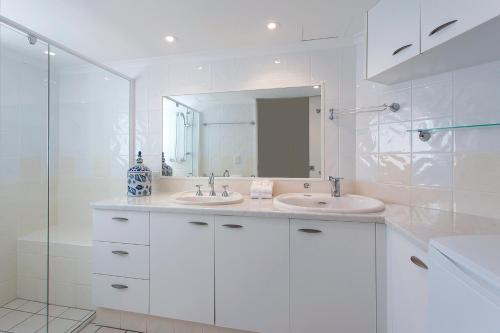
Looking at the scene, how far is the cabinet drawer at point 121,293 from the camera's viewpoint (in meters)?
1.50

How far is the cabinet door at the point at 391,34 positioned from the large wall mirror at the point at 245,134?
0.50 meters

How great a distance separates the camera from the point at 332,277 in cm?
125

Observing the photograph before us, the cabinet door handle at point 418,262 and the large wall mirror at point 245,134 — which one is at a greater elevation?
the large wall mirror at point 245,134

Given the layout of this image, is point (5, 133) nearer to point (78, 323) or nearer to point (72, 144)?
point (72, 144)

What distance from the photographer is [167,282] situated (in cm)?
146

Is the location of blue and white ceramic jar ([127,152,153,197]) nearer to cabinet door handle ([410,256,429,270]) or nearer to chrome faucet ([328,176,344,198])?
chrome faucet ([328,176,344,198])

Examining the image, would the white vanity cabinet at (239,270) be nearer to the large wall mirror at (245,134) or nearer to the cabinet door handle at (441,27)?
the large wall mirror at (245,134)

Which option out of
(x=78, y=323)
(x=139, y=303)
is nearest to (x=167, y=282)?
(x=139, y=303)

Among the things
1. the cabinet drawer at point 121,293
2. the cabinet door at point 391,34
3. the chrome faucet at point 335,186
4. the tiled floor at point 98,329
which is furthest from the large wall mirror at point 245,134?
the tiled floor at point 98,329

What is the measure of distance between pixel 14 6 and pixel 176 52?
0.98 metres

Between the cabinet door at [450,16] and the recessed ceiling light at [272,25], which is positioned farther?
the recessed ceiling light at [272,25]

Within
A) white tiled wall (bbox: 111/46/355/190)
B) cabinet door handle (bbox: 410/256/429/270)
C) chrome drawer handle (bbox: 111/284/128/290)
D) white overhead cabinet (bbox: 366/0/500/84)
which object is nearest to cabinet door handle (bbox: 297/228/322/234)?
cabinet door handle (bbox: 410/256/429/270)

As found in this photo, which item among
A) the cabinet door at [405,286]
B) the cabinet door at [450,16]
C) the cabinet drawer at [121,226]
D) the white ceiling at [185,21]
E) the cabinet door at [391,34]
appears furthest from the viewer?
the cabinet drawer at [121,226]

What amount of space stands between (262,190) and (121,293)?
3.84 feet
